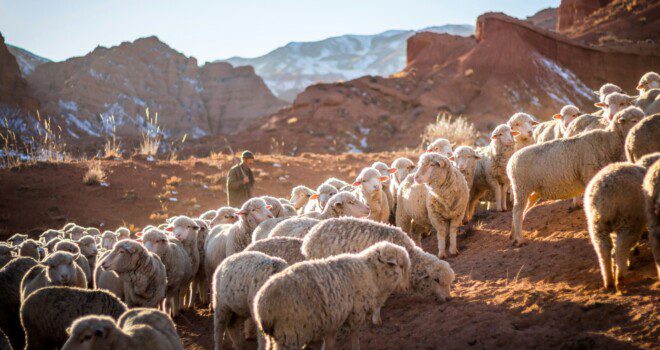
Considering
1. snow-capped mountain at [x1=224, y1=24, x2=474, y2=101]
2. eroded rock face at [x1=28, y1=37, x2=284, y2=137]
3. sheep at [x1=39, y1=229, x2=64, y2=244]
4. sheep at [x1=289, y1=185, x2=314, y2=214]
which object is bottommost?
sheep at [x1=39, y1=229, x2=64, y2=244]

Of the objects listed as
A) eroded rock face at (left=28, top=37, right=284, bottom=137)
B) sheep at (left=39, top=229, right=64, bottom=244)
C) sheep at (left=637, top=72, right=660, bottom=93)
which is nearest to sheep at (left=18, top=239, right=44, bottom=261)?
sheep at (left=39, top=229, right=64, bottom=244)

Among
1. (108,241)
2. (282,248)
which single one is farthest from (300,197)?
(282,248)

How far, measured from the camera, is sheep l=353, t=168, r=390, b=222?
910 cm

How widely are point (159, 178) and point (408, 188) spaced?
13362mm

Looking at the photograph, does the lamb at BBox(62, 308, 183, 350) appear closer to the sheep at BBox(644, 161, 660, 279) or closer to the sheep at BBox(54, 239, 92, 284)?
the sheep at BBox(54, 239, 92, 284)

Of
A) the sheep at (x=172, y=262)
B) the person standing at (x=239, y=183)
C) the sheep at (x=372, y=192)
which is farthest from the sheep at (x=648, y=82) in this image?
the sheep at (x=172, y=262)

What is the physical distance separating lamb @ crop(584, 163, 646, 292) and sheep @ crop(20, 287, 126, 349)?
5341 millimetres

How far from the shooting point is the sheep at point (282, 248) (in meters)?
6.43

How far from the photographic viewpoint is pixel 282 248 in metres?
6.50

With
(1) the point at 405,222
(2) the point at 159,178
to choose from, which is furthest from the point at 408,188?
(2) the point at 159,178

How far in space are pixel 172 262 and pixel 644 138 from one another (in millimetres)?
7132

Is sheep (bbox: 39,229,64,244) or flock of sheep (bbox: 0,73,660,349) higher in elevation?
flock of sheep (bbox: 0,73,660,349)

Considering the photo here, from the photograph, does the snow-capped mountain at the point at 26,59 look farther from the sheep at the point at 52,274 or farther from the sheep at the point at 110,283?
the sheep at the point at 52,274

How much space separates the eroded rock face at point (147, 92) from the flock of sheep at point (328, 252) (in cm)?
4349
